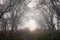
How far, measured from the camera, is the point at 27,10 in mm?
30031

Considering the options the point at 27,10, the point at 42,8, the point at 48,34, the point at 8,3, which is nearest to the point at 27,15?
the point at 27,10

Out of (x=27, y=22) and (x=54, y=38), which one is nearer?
(x=54, y=38)

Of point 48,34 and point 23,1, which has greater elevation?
point 23,1

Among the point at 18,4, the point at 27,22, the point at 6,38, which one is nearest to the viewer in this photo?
the point at 6,38

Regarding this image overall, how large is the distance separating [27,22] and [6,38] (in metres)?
Answer: 21.2

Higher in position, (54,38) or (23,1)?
(23,1)

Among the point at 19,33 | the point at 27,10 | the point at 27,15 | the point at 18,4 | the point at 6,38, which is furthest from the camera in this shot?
the point at 27,15

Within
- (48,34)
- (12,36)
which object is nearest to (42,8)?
(48,34)

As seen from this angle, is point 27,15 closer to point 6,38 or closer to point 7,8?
point 7,8

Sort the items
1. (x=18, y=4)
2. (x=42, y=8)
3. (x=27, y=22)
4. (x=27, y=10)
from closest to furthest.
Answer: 1. (x=18, y=4)
2. (x=42, y=8)
3. (x=27, y=10)
4. (x=27, y=22)

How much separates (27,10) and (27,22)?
510 cm

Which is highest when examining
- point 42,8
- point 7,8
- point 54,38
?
point 42,8

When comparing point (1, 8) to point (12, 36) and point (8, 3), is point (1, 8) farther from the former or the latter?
point (12, 36)

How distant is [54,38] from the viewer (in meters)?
14.8
